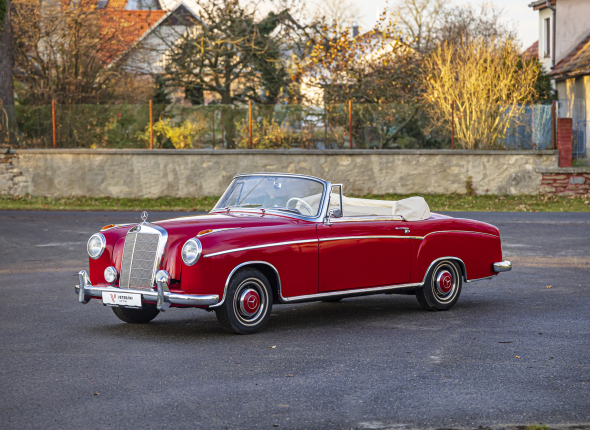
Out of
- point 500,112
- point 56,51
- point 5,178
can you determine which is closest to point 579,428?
point 500,112

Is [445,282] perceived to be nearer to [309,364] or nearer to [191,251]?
[309,364]

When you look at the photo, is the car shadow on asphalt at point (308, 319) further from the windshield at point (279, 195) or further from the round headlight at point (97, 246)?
the windshield at point (279, 195)

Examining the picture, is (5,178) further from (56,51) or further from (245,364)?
(245,364)

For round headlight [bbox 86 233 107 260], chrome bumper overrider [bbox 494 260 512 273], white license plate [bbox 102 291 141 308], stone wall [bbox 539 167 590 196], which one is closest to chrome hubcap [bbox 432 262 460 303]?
chrome bumper overrider [bbox 494 260 512 273]

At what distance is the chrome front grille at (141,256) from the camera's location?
23.0 ft

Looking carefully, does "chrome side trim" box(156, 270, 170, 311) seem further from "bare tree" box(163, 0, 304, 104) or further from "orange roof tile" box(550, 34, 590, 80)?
"orange roof tile" box(550, 34, 590, 80)

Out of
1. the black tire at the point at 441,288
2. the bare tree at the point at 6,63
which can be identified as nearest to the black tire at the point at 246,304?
the black tire at the point at 441,288

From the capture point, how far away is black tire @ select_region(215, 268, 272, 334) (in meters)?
6.99

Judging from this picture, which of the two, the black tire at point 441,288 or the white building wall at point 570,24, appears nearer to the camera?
the black tire at point 441,288

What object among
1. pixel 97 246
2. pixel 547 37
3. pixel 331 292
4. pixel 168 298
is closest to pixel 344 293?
pixel 331 292

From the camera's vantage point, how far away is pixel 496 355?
21.0ft

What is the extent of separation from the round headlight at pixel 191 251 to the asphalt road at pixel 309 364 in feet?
2.38

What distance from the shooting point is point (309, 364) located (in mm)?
6082

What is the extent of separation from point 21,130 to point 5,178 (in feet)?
5.43
